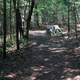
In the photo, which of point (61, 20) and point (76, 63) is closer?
point (76, 63)

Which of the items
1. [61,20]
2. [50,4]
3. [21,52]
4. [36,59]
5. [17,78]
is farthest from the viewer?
[61,20]

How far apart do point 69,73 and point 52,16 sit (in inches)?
1939

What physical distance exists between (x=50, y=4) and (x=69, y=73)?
40872 mm

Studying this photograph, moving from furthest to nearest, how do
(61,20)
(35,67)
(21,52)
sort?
(61,20), (21,52), (35,67)

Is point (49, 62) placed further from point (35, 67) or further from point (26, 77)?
point (26, 77)

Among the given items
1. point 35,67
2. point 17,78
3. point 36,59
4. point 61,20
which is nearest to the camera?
point 17,78

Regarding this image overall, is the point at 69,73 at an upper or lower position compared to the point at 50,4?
lower

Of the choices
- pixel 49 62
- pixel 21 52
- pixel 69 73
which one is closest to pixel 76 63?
pixel 49 62

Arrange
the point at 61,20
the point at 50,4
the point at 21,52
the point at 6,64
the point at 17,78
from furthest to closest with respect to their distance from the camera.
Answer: the point at 61,20, the point at 50,4, the point at 21,52, the point at 6,64, the point at 17,78

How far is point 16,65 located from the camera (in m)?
13.6

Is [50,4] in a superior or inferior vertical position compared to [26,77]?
superior

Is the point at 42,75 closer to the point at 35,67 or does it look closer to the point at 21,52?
the point at 35,67

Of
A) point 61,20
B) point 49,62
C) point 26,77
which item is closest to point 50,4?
point 61,20

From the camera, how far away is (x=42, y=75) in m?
11.3
